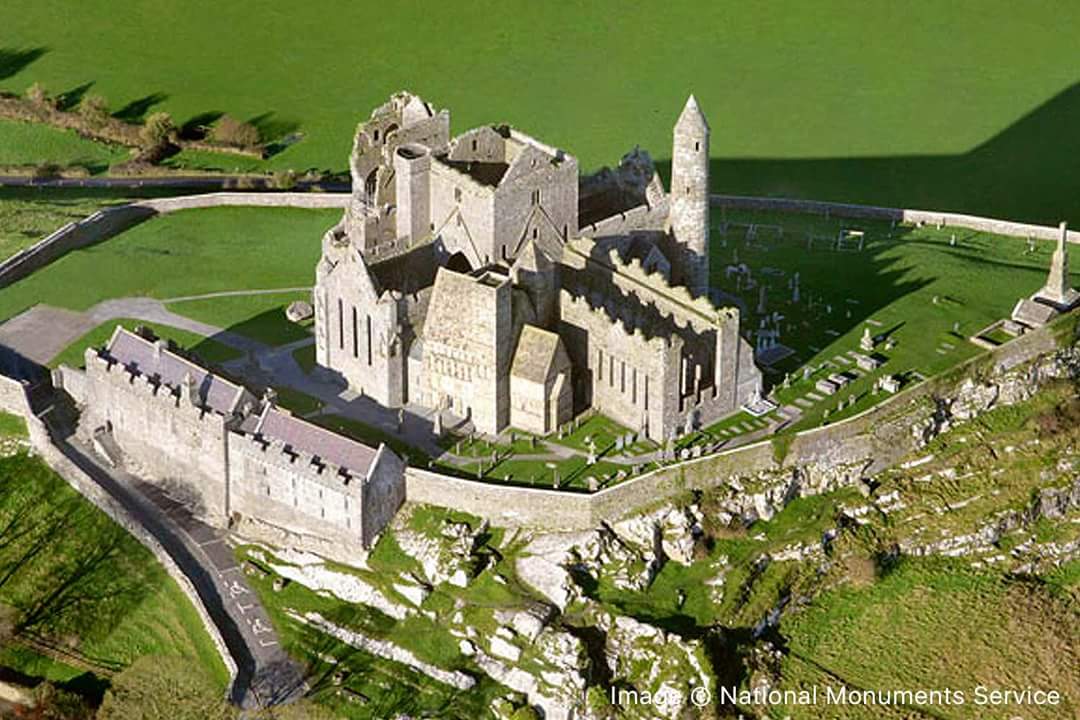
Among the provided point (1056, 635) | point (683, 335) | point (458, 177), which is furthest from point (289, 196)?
point (1056, 635)

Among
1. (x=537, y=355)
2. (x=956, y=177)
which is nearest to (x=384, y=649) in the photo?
(x=537, y=355)

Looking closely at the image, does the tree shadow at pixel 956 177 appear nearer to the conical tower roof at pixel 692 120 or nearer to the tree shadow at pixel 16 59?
the conical tower roof at pixel 692 120

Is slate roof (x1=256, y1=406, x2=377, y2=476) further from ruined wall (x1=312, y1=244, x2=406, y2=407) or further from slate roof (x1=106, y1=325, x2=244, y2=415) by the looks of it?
ruined wall (x1=312, y1=244, x2=406, y2=407)

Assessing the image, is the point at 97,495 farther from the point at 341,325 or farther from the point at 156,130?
the point at 156,130

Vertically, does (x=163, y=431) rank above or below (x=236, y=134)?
below

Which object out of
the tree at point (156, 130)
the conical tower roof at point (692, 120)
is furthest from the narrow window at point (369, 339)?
the tree at point (156, 130)

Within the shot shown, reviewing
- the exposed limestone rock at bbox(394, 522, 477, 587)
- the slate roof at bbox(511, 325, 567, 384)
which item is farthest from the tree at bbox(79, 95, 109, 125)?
the exposed limestone rock at bbox(394, 522, 477, 587)
